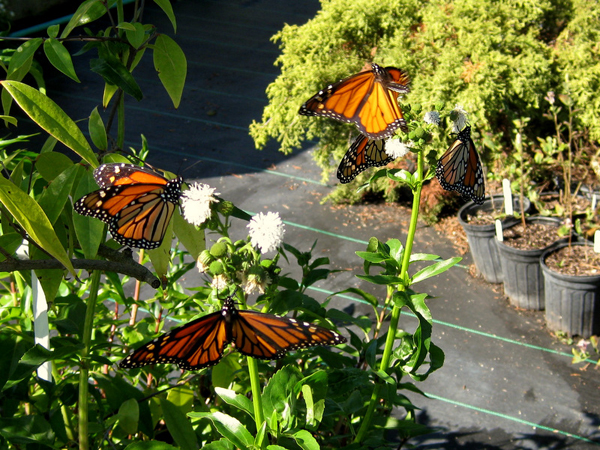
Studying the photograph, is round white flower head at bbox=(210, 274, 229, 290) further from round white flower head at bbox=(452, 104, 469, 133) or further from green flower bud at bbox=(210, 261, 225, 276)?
round white flower head at bbox=(452, 104, 469, 133)

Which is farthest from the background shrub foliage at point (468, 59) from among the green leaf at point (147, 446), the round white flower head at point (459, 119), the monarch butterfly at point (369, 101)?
the green leaf at point (147, 446)

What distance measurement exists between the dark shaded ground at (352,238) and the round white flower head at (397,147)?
3.18ft

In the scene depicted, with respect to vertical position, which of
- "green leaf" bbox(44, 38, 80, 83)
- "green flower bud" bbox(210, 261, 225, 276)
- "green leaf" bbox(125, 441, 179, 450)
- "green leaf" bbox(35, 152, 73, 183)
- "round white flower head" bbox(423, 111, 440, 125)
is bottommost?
"green leaf" bbox(125, 441, 179, 450)

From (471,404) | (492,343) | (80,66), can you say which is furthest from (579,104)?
(80,66)

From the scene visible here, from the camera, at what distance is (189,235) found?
1.09 meters

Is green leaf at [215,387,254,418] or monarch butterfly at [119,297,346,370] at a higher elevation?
monarch butterfly at [119,297,346,370]

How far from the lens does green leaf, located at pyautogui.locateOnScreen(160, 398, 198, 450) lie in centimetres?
113

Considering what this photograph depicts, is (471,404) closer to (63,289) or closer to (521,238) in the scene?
(521,238)

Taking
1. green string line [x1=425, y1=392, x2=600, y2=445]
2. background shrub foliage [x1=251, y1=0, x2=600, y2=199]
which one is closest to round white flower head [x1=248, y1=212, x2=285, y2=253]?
green string line [x1=425, y1=392, x2=600, y2=445]

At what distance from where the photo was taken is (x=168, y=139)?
509 cm

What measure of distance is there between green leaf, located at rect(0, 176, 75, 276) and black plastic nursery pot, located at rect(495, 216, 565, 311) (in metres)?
3.03

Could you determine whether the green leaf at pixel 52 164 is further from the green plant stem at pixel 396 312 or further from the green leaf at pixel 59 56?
the green plant stem at pixel 396 312

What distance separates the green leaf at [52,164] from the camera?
100 centimetres

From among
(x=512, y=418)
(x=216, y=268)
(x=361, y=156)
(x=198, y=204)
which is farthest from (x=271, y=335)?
(x=512, y=418)
